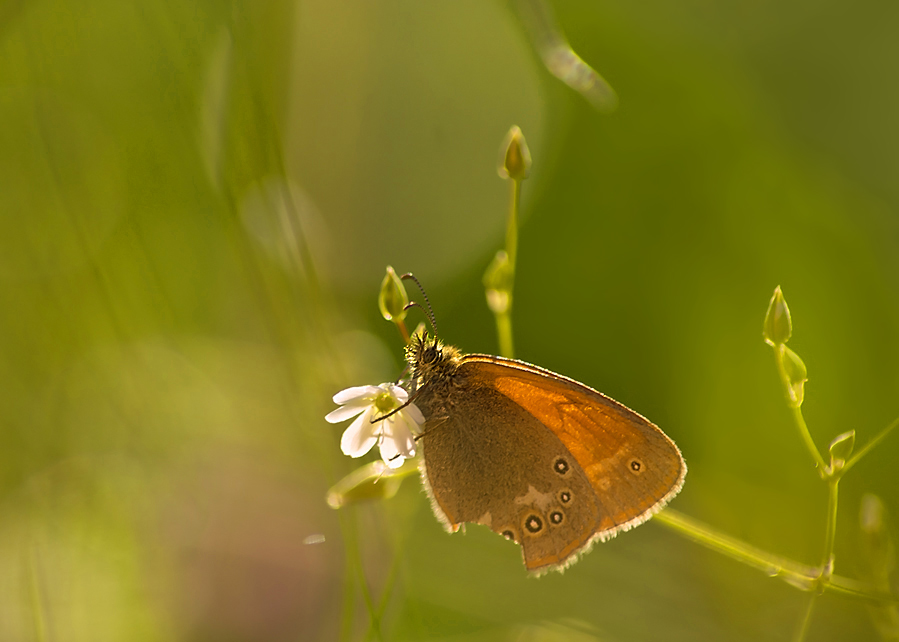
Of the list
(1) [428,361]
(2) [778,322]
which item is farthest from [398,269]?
(2) [778,322]

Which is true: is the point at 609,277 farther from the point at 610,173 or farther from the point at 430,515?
the point at 430,515

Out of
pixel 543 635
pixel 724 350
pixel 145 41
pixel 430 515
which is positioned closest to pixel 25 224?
pixel 145 41

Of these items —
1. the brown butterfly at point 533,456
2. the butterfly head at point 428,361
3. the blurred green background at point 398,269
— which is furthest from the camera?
the blurred green background at point 398,269

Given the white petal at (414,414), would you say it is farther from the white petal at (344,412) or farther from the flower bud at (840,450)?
the flower bud at (840,450)

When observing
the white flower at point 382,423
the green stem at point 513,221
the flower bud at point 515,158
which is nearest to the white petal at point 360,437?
the white flower at point 382,423

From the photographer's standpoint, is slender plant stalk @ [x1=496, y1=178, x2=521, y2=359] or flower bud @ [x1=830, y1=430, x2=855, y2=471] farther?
slender plant stalk @ [x1=496, y1=178, x2=521, y2=359]

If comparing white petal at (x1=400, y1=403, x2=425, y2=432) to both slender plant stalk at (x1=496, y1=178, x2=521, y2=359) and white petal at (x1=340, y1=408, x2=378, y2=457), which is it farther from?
slender plant stalk at (x1=496, y1=178, x2=521, y2=359)

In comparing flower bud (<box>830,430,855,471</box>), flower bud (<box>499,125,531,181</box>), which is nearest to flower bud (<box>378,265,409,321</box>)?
flower bud (<box>499,125,531,181</box>)
